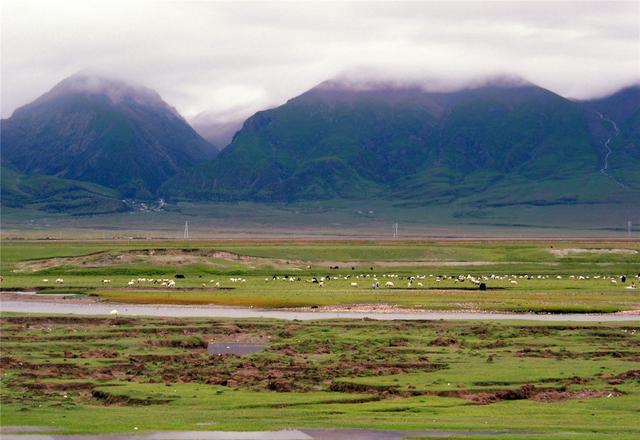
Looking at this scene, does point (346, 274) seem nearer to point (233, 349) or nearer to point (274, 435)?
point (233, 349)

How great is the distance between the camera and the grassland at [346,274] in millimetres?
86812

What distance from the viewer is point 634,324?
6769 cm

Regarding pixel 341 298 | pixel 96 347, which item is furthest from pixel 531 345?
pixel 341 298

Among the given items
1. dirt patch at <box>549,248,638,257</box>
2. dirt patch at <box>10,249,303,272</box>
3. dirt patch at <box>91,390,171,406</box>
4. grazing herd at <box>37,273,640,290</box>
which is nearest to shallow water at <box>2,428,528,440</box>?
dirt patch at <box>91,390,171,406</box>

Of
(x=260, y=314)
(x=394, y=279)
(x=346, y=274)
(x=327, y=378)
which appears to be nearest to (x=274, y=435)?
(x=327, y=378)

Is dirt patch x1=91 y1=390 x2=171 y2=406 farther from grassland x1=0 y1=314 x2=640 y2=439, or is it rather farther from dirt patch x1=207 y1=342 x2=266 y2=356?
dirt patch x1=207 y1=342 x2=266 y2=356

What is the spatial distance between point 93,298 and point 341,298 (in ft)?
66.2

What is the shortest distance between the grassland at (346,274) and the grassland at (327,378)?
20.5 metres

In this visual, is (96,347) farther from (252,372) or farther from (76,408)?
(76,408)

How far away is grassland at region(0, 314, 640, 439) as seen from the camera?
37.9 m

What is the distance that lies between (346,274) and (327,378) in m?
72.3

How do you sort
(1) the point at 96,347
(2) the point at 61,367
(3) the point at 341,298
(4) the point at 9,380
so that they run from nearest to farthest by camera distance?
(4) the point at 9,380
(2) the point at 61,367
(1) the point at 96,347
(3) the point at 341,298

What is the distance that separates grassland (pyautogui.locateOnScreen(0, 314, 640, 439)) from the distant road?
24.9 ft

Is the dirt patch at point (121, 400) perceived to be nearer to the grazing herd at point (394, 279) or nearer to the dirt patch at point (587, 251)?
the grazing herd at point (394, 279)
